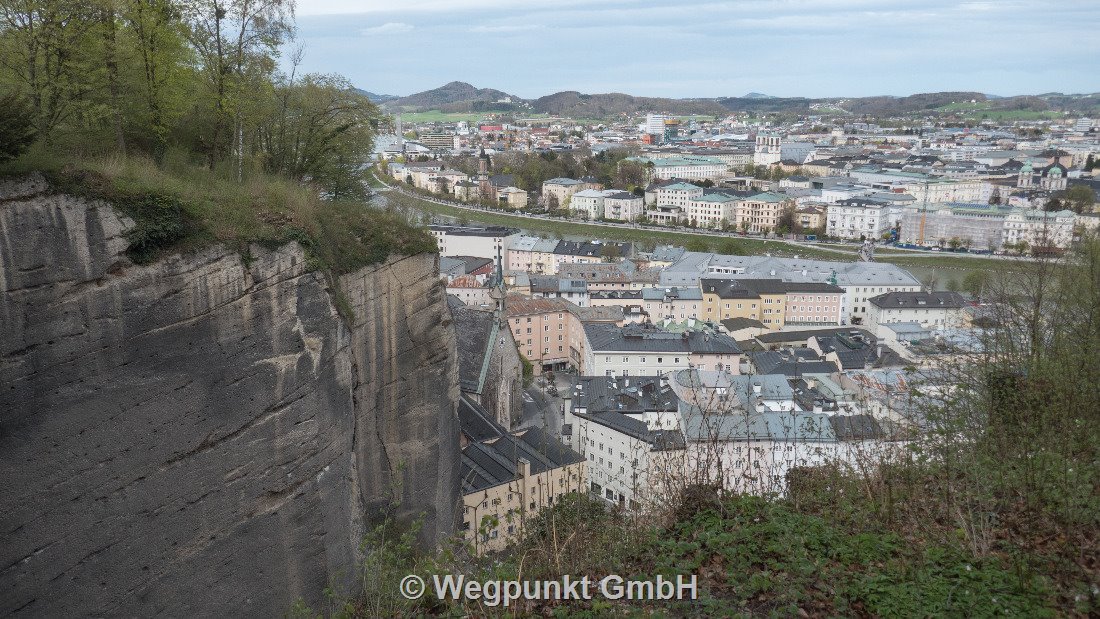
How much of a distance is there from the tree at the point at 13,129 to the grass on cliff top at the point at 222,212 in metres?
0.08

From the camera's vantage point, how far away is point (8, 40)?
20.5 ft

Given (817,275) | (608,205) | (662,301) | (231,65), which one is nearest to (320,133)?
(231,65)

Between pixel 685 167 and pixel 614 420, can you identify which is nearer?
pixel 614 420

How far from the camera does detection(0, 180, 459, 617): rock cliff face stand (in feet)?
17.4

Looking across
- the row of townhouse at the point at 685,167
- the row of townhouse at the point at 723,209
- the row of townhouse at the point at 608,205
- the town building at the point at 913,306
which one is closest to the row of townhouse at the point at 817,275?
the town building at the point at 913,306

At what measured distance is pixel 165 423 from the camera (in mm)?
5836

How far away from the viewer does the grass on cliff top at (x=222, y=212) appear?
5668mm

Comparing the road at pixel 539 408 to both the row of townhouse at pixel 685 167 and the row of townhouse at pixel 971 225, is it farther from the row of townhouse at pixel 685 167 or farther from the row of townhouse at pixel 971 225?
the row of townhouse at pixel 685 167

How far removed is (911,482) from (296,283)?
172 inches

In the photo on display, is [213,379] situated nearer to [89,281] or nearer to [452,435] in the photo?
[89,281]

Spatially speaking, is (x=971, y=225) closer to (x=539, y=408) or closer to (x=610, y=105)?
(x=539, y=408)

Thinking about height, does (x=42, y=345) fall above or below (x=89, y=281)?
below

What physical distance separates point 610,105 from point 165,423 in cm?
15267

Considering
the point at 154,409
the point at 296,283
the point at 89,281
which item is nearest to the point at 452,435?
the point at 296,283
